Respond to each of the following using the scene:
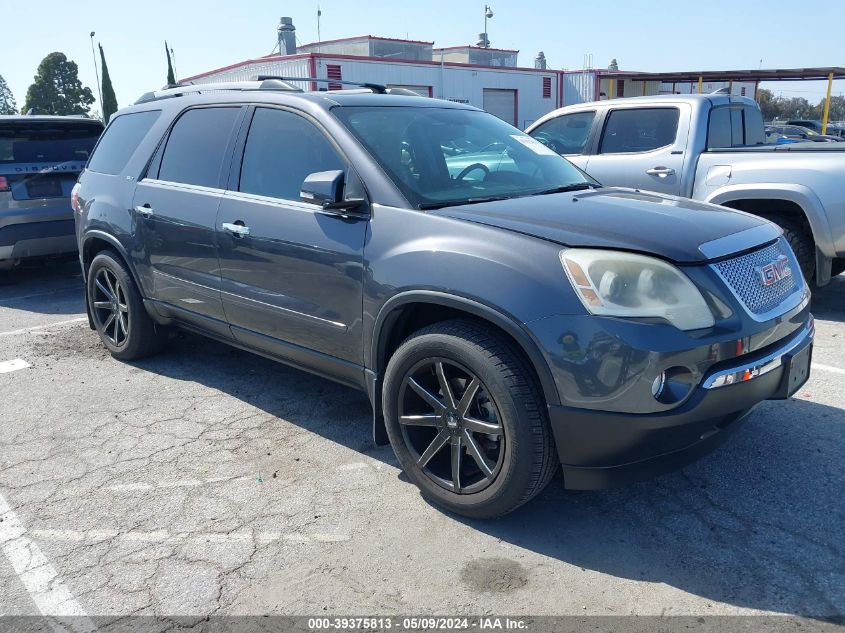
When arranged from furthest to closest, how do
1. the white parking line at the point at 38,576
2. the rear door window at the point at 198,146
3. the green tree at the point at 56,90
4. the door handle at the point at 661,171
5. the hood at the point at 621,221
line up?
1. the green tree at the point at 56,90
2. the door handle at the point at 661,171
3. the rear door window at the point at 198,146
4. the hood at the point at 621,221
5. the white parking line at the point at 38,576

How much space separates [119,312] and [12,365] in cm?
95

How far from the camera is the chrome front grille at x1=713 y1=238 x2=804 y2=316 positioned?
2.79 meters

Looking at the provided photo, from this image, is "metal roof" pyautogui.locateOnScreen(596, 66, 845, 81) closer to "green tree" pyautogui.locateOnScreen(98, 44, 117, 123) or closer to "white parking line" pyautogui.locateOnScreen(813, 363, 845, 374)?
"white parking line" pyautogui.locateOnScreen(813, 363, 845, 374)

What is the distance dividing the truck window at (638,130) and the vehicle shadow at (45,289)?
18.0ft

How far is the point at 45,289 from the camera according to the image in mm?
8148

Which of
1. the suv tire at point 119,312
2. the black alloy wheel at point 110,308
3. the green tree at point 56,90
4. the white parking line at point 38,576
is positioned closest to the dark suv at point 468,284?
the suv tire at point 119,312

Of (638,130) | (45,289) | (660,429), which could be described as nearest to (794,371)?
(660,429)

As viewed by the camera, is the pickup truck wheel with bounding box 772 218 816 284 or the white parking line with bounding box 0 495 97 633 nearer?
the white parking line with bounding box 0 495 97 633

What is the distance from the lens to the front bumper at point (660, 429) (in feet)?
8.51

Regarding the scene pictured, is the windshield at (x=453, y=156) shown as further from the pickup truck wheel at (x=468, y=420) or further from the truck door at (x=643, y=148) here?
the truck door at (x=643, y=148)

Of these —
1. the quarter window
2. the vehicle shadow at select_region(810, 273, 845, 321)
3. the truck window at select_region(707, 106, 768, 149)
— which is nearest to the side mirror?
the quarter window

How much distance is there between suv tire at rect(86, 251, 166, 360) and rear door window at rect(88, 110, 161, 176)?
64 centimetres

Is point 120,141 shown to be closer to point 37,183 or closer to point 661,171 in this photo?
point 37,183

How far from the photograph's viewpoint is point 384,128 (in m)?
3.71
